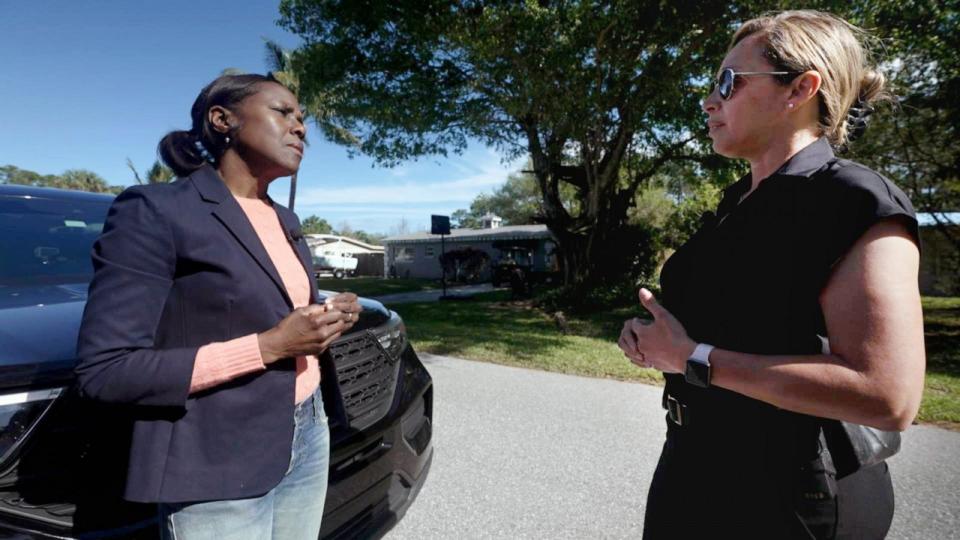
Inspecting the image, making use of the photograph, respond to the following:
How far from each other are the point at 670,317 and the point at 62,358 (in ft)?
6.05

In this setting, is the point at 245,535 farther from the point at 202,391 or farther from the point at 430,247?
the point at 430,247

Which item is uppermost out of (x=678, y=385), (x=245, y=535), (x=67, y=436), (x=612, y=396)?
(x=678, y=385)

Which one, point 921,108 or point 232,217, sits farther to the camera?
point 921,108

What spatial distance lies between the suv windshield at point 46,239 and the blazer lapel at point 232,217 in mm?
1807

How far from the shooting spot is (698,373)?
44.3 inches

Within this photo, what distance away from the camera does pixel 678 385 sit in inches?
53.6

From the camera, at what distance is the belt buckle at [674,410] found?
1.35m

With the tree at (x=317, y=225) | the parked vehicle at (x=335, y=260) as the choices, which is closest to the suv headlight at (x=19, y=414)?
the parked vehicle at (x=335, y=260)

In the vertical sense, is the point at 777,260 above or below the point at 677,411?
above

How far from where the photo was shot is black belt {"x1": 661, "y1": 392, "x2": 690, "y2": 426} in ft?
4.36

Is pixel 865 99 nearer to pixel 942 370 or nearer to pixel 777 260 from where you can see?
pixel 777 260

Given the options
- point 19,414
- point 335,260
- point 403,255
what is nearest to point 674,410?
point 19,414

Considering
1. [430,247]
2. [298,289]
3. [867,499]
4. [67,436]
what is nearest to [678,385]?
[867,499]

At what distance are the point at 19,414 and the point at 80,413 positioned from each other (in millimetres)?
143
